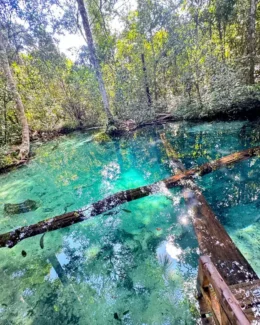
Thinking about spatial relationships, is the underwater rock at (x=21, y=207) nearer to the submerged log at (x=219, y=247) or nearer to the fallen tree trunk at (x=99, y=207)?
the fallen tree trunk at (x=99, y=207)

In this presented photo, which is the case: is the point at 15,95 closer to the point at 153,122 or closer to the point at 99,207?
the point at 153,122

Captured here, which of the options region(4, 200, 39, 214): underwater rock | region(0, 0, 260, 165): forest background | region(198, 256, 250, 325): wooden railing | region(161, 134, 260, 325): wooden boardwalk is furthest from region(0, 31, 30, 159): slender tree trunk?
region(198, 256, 250, 325): wooden railing

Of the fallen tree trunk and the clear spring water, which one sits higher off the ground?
the fallen tree trunk

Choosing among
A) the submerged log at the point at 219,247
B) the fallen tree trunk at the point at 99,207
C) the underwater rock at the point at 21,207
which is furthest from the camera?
the underwater rock at the point at 21,207

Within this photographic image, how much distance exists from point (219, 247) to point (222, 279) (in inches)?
36.8

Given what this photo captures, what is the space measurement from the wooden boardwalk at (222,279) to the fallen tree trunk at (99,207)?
889 mm

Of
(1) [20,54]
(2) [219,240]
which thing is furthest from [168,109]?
(1) [20,54]

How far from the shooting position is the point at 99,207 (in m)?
3.22

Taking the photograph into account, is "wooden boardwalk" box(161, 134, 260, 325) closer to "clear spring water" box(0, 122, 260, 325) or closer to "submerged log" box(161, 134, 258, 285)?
"submerged log" box(161, 134, 258, 285)

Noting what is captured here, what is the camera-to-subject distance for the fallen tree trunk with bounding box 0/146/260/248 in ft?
9.24

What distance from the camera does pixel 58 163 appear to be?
25.5 feet

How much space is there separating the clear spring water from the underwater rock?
21 cm

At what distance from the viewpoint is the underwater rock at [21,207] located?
4.60 metres

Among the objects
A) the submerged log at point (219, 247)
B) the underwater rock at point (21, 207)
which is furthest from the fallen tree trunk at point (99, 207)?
the underwater rock at point (21, 207)
